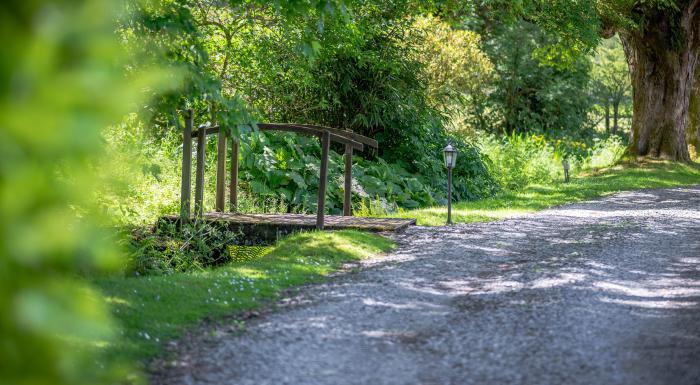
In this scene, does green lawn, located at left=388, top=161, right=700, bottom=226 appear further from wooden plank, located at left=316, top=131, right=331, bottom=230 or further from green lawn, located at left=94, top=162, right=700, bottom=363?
wooden plank, located at left=316, top=131, right=331, bottom=230

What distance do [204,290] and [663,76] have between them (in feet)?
56.5

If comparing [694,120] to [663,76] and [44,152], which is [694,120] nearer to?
[663,76]

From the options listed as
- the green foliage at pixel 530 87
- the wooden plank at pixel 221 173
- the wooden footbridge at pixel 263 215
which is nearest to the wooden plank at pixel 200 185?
the wooden footbridge at pixel 263 215

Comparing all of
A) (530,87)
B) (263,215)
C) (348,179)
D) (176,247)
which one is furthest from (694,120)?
(176,247)

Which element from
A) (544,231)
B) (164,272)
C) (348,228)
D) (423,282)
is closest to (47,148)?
(423,282)

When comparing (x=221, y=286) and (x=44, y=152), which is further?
(x=221, y=286)

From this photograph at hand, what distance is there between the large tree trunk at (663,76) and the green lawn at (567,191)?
0.92 metres

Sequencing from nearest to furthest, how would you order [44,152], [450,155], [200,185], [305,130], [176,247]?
[44,152], [176,247], [200,185], [305,130], [450,155]

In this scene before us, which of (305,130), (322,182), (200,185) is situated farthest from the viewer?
(305,130)

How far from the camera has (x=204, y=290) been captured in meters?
7.22

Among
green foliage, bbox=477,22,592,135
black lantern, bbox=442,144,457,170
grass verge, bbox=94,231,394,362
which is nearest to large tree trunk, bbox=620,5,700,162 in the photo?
green foliage, bbox=477,22,592,135

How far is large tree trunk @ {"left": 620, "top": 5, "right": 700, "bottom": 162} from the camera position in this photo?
2106cm

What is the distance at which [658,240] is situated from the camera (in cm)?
1061

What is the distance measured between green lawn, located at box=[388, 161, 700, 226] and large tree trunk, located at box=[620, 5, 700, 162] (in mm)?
918
